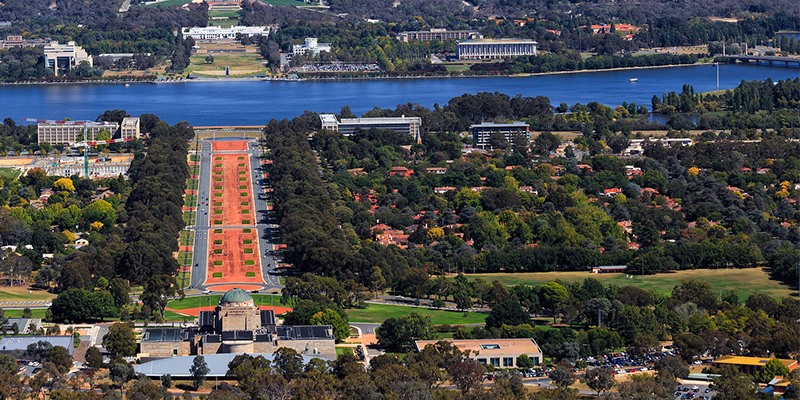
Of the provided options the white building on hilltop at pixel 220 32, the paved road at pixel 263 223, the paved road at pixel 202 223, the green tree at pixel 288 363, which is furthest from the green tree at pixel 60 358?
the white building on hilltop at pixel 220 32

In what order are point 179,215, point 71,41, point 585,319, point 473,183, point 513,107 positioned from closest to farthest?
point 585,319
point 179,215
point 473,183
point 513,107
point 71,41

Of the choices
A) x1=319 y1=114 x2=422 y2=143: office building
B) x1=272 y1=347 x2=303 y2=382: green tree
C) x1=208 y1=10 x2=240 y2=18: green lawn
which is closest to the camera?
x1=272 y1=347 x2=303 y2=382: green tree

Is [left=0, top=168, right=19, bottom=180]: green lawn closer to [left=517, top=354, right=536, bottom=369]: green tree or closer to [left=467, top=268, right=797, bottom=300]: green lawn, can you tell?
[left=467, top=268, right=797, bottom=300]: green lawn

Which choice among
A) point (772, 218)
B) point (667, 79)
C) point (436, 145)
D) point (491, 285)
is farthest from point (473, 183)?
point (667, 79)

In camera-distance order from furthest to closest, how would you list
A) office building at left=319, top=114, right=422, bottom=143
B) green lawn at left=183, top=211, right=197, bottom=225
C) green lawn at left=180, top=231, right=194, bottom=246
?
office building at left=319, top=114, right=422, bottom=143 → green lawn at left=183, top=211, right=197, bottom=225 → green lawn at left=180, top=231, right=194, bottom=246

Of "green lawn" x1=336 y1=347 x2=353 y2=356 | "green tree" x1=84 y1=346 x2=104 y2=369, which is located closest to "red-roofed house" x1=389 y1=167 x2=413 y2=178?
"green lawn" x1=336 y1=347 x2=353 y2=356

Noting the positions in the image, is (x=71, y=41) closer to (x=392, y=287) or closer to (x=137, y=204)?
(x=137, y=204)

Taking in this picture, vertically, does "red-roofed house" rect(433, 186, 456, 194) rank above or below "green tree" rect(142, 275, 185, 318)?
above

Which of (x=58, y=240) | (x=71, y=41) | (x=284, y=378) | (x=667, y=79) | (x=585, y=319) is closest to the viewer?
(x=284, y=378)
